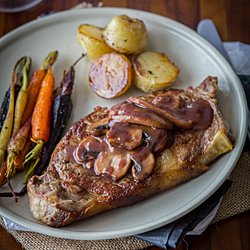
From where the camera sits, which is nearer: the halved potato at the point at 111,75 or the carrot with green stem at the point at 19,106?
the carrot with green stem at the point at 19,106

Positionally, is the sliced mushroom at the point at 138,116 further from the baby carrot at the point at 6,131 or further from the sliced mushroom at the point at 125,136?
the baby carrot at the point at 6,131

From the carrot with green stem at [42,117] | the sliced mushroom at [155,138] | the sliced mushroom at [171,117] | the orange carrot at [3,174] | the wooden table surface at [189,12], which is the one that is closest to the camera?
the sliced mushroom at [155,138]

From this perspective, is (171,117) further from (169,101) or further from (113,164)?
(113,164)

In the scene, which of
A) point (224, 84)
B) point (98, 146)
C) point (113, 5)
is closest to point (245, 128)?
point (224, 84)

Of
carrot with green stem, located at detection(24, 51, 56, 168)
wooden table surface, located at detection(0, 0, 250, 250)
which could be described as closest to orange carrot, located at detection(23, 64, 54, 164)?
carrot with green stem, located at detection(24, 51, 56, 168)

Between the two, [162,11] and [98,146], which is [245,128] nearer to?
[98,146]

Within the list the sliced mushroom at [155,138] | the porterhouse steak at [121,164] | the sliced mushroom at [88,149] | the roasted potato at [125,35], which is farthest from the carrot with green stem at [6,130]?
the sliced mushroom at [155,138]
